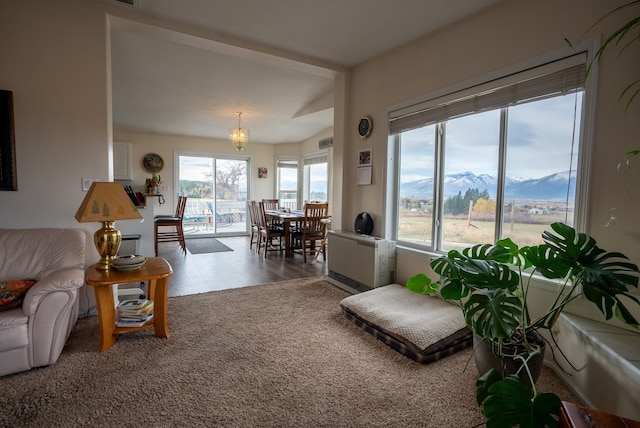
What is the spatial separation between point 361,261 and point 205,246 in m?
4.06

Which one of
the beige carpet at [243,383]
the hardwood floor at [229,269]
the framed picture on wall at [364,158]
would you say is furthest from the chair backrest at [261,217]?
the beige carpet at [243,383]

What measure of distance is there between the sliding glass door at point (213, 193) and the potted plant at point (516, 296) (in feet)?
22.4

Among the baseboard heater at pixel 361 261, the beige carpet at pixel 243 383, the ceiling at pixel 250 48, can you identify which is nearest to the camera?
the beige carpet at pixel 243 383

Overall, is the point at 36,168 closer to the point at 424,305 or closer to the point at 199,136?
the point at 424,305

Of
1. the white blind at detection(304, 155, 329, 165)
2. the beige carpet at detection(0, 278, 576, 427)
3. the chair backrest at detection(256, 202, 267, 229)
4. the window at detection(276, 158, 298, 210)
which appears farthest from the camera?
the window at detection(276, 158, 298, 210)

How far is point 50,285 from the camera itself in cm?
191

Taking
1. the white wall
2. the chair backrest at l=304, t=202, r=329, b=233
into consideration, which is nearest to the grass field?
the chair backrest at l=304, t=202, r=329, b=233

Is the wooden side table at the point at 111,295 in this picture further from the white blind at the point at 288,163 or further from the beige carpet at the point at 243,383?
the white blind at the point at 288,163

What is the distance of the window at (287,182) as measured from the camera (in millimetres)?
8070

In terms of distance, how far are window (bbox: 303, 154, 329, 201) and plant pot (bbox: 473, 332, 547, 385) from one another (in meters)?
5.24

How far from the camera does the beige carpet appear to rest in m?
1.58

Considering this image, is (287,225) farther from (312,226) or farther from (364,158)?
(364,158)

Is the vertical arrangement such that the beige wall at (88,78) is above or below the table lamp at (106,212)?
above

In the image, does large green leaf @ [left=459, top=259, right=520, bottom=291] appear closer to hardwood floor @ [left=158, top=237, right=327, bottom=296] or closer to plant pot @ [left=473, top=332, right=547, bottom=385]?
plant pot @ [left=473, top=332, right=547, bottom=385]
